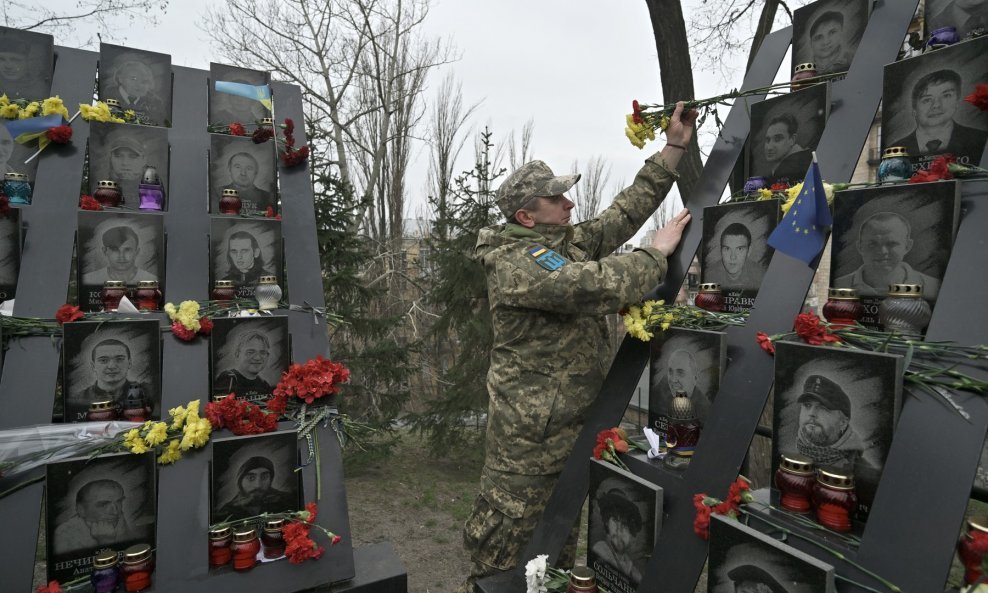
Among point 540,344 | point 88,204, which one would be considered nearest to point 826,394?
point 540,344

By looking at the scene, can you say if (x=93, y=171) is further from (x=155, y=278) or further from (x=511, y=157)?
(x=511, y=157)

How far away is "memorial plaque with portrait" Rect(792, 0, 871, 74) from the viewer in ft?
6.69

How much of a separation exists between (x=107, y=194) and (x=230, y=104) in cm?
105

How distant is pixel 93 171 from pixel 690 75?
495 cm

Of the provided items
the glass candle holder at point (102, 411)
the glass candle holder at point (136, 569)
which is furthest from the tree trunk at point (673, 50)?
the glass candle holder at point (136, 569)

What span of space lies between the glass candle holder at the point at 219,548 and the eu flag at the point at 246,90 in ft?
8.85

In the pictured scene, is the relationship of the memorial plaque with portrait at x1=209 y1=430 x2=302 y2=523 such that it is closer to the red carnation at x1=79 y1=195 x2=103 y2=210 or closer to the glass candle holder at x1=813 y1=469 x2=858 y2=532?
the red carnation at x1=79 y1=195 x2=103 y2=210

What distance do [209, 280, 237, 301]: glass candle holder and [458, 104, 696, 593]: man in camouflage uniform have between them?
1.48 m

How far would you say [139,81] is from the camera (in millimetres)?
3311

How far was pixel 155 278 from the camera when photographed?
291 centimetres

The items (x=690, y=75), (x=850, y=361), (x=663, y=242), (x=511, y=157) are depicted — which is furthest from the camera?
(x=511, y=157)

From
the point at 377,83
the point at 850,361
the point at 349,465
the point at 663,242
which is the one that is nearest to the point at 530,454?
the point at 663,242

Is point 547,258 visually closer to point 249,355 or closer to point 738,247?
point 738,247

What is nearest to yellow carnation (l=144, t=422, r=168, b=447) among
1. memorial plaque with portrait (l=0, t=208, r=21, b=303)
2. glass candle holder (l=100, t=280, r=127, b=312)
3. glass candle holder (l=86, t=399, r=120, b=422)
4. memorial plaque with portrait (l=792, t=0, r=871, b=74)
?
glass candle holder (l=86, t=399, r=120, b=422)
